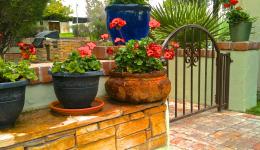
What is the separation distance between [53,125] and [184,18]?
11.8 feet

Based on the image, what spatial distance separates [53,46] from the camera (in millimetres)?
7480

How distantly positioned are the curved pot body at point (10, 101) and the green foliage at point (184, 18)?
3311 mm

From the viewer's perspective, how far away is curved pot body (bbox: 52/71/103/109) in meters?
1.53

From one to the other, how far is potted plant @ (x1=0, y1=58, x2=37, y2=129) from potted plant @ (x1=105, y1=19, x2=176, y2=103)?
571mm

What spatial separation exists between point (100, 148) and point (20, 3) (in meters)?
3.36

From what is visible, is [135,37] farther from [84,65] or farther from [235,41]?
[235,41]

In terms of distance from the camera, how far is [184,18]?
4.61 m

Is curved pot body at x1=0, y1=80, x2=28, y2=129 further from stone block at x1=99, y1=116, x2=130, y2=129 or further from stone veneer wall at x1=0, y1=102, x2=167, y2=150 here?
stone block at x1=99, y1=116, x2=130, y2=129

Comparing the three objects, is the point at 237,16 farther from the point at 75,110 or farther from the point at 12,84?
the point at 12,84

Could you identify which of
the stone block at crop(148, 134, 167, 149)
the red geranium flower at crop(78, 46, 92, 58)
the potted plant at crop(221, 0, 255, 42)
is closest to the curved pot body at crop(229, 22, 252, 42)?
the potted plant at crop(221, 0, 255, 42)

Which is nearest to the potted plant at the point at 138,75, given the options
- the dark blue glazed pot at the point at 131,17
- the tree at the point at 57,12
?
the dark blue glazed pot at the point at 131,17

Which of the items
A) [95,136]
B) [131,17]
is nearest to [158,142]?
[95,136]

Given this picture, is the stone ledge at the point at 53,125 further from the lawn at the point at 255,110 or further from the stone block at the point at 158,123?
the lawn at the point at 255,110

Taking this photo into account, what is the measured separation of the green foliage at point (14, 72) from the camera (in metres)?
1.34
